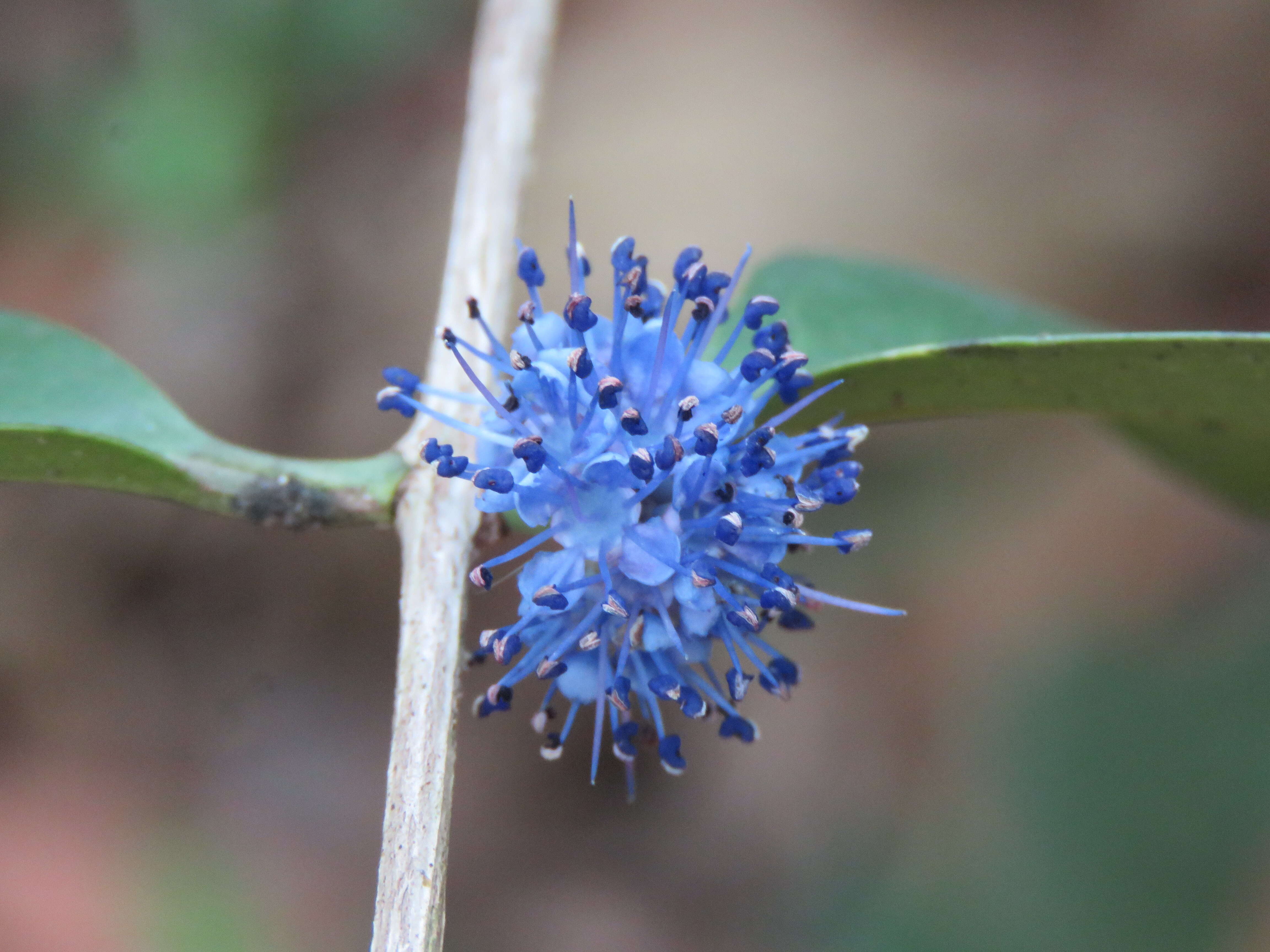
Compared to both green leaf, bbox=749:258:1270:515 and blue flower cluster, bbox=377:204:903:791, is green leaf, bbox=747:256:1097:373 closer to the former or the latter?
green leaf, bbox=749:258:1270:515

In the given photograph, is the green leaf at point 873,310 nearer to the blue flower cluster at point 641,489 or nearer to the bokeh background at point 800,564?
the blue flower cluster at point 641,489

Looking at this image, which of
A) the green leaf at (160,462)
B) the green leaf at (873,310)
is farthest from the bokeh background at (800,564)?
the green leaf at (160,462)

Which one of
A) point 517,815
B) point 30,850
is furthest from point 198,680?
point 517,815

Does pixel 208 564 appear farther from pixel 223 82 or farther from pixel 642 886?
pixel 642 886

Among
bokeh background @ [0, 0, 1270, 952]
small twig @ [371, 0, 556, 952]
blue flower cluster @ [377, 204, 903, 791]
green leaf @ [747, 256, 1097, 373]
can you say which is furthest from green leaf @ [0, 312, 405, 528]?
bokeh background @ [0, 0, 1270, 952]

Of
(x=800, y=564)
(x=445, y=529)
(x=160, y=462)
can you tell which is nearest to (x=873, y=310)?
(x=445, y=529)
